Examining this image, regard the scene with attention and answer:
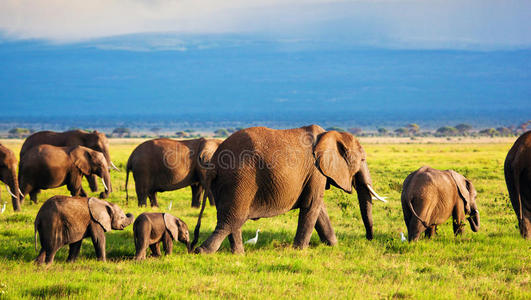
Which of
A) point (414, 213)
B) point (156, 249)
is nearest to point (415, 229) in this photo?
point (414, 213)

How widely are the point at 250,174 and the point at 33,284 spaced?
3.85 metres

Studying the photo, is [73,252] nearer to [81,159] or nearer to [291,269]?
[291,269]

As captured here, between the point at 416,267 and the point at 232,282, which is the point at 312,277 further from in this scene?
the point at 416,267

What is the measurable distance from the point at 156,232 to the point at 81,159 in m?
8.85

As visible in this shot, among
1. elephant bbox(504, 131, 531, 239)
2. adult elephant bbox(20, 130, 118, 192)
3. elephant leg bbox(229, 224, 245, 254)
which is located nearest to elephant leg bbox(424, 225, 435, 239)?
elephant bbox(504, 131, 531, 239)

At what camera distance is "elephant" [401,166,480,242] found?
11781 mm

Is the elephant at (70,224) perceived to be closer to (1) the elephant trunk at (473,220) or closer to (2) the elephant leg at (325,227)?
(2) the elephant leg at (325,227)

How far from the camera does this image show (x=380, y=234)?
1349 cm

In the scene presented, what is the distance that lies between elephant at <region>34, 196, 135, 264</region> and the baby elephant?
0.56 meters

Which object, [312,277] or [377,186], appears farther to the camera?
[377,186]

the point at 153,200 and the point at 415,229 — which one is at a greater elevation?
the point at 415,229

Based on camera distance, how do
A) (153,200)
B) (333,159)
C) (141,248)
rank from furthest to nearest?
(153,200) < (333,159) < (141,248)

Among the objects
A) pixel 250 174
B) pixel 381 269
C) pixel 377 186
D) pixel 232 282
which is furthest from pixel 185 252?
pixel 377 186

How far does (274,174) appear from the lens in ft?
35.6
